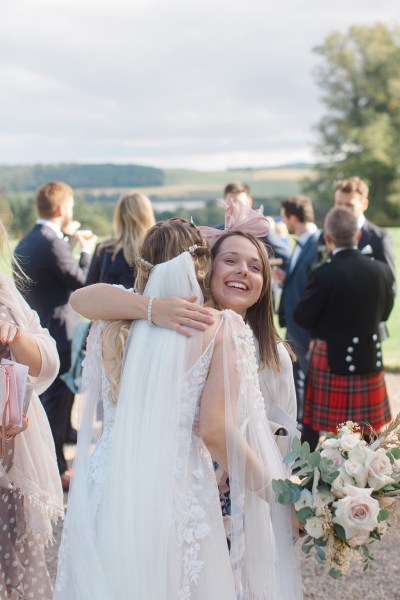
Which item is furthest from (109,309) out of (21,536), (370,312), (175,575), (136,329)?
(370,312)

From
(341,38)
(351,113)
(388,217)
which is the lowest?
(388,217)

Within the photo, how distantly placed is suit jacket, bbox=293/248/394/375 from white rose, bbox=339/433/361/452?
2909 millimetres

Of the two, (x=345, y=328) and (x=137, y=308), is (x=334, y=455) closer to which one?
(x=137, y=308)

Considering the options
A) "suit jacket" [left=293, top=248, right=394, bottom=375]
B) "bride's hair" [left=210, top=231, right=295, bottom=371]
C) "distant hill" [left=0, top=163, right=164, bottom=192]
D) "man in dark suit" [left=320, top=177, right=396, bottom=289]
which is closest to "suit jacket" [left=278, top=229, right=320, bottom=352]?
"man in dark suit" [left=320, top=177, right=396, bottom=289]

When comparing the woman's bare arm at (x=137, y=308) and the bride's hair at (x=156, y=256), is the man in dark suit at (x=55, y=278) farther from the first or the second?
the bride's hair at (x=156, y=256)

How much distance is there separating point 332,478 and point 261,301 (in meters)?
0.79

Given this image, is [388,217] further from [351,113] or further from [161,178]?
[161,178]

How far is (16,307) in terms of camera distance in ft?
9.09

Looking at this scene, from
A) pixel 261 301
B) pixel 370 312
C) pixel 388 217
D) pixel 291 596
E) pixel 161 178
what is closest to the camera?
pixel 291 596

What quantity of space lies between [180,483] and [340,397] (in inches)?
131

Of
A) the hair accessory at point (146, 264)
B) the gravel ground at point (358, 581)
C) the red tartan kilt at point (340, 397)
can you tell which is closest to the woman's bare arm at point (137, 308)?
the hair accessory at point (146, 264)

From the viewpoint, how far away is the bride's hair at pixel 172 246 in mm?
2385

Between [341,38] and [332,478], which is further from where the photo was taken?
[341,38]

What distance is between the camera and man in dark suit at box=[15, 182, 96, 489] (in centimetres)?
551
